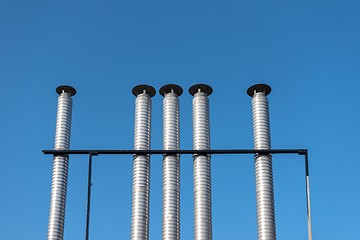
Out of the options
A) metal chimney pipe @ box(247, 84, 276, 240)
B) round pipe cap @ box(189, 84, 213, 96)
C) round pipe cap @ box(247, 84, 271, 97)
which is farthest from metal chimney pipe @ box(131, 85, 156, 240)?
metal chimney pipe @ box(247, 84, 276, 240)

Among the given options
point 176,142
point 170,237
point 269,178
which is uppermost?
point 176,142

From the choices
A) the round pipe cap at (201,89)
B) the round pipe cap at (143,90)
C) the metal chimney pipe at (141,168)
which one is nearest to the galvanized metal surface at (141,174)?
the metal chimney pipe at (141,168)

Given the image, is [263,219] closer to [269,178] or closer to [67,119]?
[269,178]

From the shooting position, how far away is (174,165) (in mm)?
19250

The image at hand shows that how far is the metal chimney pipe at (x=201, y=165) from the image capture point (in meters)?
18.5

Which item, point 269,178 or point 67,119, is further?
point 67,119

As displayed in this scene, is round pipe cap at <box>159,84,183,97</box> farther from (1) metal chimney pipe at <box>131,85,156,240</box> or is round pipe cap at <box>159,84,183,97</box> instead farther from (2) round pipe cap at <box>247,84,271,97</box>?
(2) round pipe cap at <box>247,84,271,97</box>

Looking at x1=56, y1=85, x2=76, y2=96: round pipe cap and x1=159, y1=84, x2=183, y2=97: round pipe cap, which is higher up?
x1=56, y1=85, x2=76, y2=96: round pipe cap

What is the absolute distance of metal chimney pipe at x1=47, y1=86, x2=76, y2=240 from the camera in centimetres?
1877

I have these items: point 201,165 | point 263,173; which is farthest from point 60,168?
point 263,173

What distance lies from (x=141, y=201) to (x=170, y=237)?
135 cm

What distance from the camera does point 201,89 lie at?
19.9m

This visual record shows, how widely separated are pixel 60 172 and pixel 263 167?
20.0ft

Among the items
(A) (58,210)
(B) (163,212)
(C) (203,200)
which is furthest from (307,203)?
(A) (58,210)
